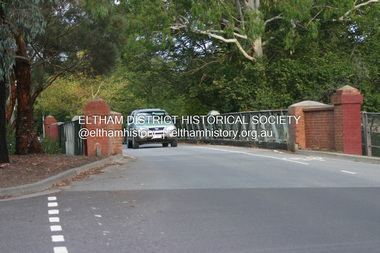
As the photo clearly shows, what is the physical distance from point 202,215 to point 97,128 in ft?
36.2

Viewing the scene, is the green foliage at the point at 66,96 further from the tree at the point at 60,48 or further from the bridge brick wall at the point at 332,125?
the bridge brick wall at the point at 332,125

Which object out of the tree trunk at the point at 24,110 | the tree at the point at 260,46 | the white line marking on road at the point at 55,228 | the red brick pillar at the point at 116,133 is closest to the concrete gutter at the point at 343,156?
the red brick pillar at the point at 116,133

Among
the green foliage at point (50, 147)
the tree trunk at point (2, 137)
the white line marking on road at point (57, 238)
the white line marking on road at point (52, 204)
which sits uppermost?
the tree trunk at point (2, 137)

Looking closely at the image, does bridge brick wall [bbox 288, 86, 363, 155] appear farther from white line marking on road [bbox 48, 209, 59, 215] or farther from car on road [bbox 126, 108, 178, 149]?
white line marking on road [bbox 48, 209, 59, 215]

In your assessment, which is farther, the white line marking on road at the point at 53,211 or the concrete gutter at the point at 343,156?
the concrete gutter at the point at 343,156

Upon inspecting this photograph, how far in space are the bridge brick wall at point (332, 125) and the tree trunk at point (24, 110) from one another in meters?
10.1

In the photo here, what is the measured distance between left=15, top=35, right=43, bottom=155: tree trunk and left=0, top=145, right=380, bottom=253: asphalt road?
5787 millimetres

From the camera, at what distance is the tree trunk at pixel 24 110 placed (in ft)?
57.0

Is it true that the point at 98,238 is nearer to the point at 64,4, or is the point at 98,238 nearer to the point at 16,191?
the point at 16,191

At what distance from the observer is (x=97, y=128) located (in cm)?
1803

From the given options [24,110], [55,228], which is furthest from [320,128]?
[55,228]

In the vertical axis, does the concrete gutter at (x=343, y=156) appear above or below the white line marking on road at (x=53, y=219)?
above

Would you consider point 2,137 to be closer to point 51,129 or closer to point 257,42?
point 51,129

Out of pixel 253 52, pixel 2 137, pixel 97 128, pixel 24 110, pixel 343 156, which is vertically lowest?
pixel 343 156
